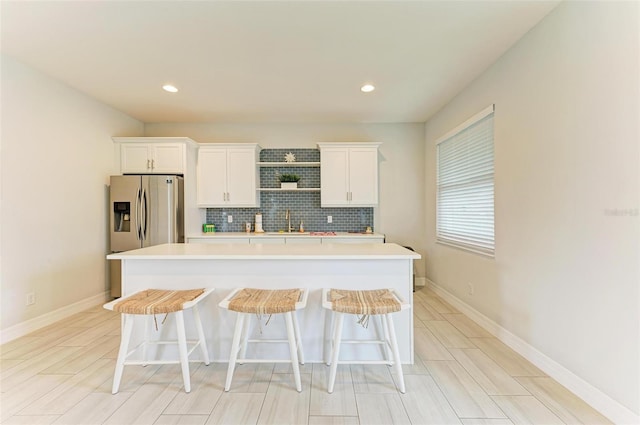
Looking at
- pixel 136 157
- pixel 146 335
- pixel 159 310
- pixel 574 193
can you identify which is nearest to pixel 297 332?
pixel 159 310

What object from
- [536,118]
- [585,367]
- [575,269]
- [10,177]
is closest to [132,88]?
[10,177]

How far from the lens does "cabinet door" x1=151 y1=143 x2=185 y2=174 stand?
3941 mm

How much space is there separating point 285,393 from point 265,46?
256 centimetres

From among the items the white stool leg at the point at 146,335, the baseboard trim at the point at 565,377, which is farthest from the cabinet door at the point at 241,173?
the baseboard trim at the point at 565,377

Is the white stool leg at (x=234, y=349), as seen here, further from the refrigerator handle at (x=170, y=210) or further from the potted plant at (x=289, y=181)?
the potted plant at (x=289, y=181)

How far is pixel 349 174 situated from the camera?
428cm

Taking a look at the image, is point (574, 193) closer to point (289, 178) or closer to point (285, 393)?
point (285, 393)

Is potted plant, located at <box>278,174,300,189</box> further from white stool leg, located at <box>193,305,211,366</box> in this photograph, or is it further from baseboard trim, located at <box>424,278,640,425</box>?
baseboard trim, located at <box>424,278,640,425</box>

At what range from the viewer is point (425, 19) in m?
2.07

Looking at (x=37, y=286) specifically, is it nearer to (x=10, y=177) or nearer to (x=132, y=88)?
(x=10, y=177)

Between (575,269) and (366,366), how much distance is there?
151cm

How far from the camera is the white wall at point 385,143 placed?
4543 mm

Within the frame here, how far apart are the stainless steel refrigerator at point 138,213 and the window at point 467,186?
354cm

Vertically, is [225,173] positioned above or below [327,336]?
above
